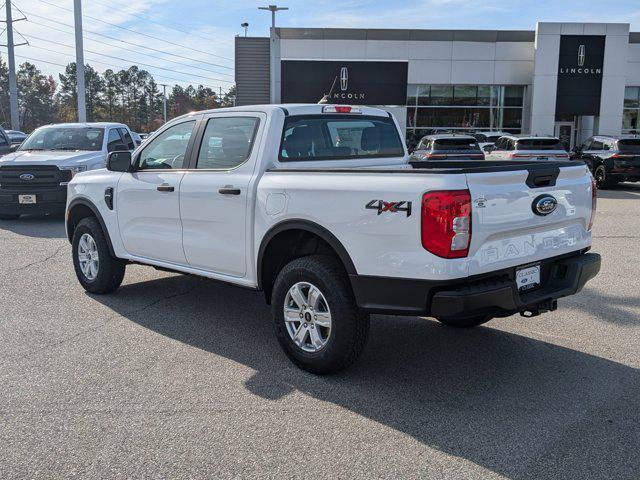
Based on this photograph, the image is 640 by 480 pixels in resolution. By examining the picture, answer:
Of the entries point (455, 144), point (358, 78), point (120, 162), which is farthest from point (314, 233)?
point (358, 78)

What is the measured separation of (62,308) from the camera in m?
6.03

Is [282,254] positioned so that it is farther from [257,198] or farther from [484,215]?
[484,215]

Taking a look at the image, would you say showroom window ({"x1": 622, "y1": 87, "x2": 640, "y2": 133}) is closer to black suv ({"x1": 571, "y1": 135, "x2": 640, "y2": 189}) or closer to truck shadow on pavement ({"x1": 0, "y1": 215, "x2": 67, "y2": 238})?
black suv ({"x1": 571, "y1": 135, "x2": 640, "y2": 189})

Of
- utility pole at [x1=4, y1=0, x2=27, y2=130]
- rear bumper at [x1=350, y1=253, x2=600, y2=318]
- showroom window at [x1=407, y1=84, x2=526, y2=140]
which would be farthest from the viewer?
showroom window at [x1=407, y1=84, x2=526, y2=140]

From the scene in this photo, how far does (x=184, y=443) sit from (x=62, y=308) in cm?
320

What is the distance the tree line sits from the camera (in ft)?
306

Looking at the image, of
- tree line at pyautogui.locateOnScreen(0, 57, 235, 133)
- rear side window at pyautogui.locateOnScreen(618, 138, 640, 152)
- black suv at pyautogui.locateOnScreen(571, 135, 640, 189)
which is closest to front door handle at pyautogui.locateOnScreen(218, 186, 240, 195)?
black suv at pyautogui.locateOnScreen(571, 135, 640, 189)

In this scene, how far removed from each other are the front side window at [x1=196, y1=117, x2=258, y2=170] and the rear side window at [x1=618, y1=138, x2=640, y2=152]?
53.3 ft

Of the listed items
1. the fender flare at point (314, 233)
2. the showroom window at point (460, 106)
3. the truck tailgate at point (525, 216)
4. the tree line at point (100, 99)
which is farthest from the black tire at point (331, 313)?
the tree line at point (100, 99)

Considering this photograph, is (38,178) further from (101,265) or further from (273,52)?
(273,52)

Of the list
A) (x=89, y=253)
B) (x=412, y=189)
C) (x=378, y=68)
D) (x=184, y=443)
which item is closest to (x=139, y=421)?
(x=184, y=443)

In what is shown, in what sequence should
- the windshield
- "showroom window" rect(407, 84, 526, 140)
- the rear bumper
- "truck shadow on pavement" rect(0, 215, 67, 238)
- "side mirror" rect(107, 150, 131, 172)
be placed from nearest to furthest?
1. the rear bumper
2. "side mirror" rect(107, 150, 131, 172)
3. "truck shadow on pavement" rect(0, 215, 67, 238)
4. the windshield
5. "showroom window" rect(407, 84, 526, 140)

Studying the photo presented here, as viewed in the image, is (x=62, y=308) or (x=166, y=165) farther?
(x=62, y=308)

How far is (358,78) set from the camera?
32.7m
